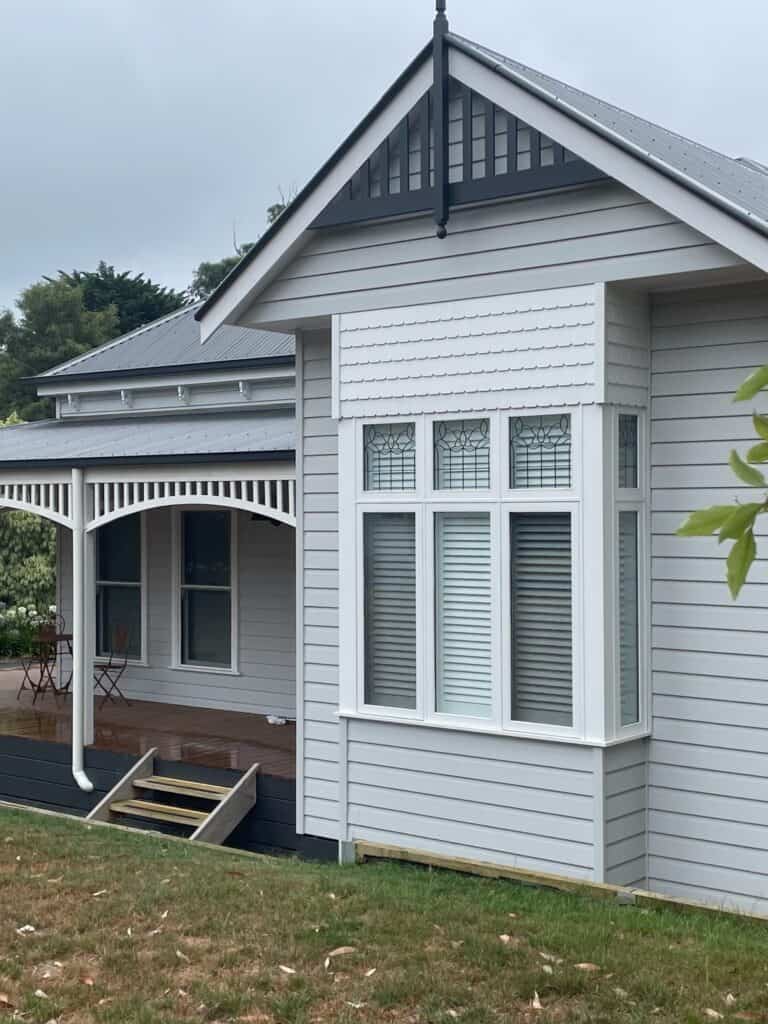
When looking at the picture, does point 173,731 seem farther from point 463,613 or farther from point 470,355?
point 470,355

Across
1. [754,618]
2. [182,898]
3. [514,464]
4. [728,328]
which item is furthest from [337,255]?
[182,898]

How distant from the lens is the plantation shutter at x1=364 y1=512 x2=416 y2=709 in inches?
339

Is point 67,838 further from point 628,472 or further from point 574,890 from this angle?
point 628,472

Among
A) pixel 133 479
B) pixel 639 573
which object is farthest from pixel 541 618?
pixel 133 479

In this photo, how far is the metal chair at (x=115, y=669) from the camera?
46.8 ft

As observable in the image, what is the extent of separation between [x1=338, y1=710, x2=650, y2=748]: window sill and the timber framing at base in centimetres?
78

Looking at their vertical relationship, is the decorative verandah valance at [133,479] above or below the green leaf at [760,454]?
above

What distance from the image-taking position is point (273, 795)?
10.2 m

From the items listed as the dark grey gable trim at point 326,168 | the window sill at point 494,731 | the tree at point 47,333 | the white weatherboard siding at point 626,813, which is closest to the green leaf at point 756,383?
the window sill at point 494,731

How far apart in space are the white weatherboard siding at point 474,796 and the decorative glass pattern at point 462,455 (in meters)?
1.61

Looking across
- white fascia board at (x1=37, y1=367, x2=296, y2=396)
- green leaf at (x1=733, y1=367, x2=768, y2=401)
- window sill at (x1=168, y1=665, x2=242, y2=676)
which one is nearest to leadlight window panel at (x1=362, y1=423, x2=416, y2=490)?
white fascia board at (x1=37, y1=367, x2=296, y2=396)

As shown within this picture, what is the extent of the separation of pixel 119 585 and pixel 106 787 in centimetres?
370

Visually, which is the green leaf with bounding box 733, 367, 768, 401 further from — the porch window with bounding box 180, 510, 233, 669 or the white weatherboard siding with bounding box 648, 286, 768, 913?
the porch window with bounding box 180, 510, 233, 669

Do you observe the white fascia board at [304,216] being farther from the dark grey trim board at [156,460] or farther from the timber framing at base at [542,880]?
the timber framing at base at [542,880]
